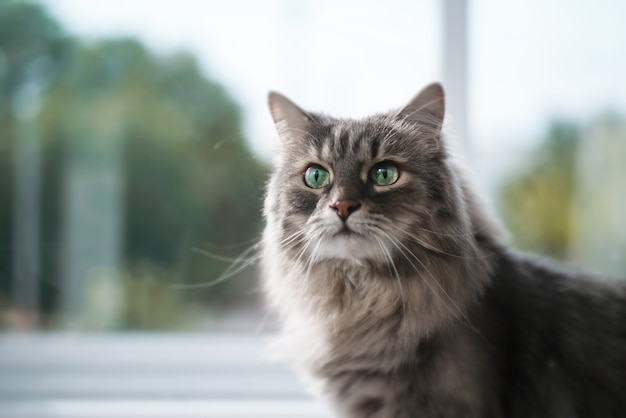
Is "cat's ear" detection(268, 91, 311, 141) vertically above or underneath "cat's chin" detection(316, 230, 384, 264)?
above

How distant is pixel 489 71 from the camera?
5.81 ft

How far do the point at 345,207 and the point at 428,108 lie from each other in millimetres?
305

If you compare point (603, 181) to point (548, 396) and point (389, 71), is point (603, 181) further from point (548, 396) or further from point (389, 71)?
point (548, 396)

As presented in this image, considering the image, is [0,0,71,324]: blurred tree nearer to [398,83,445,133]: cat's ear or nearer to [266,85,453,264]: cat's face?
[266,85,453,264]: cat's face

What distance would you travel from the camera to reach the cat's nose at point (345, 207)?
113 centimetres

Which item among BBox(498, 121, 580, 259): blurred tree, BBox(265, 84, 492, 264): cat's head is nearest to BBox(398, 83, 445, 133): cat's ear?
BBox(265, 84, 492, 264): cat's head

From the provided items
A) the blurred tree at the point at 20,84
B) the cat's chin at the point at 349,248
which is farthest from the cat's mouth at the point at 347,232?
the blurred tree at the point at 20,84


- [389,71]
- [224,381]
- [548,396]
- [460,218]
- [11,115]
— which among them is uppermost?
[389,71]

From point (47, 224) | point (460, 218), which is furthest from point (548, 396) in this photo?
point (47, 224)

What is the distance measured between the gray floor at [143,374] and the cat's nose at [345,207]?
2.41 ft

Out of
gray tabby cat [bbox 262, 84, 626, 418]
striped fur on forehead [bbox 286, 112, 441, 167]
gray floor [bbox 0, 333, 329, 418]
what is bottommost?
gray floor [bbox 0, 333, 329, 418]

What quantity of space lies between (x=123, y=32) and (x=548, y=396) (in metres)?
1.52

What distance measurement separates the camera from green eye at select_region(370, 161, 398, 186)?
1.21 metres

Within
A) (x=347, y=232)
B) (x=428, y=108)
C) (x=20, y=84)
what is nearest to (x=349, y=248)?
(x=347, y=232)
